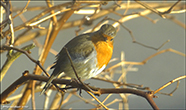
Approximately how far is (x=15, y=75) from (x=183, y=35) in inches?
70.5

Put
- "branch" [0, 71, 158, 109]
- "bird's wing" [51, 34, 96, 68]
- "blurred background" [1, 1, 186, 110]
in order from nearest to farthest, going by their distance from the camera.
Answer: "branch" [0, 71, 158, 109] → "bird's wing" [51, 34, 96, 68] → "blurred background" [1, 1, 186, 110]

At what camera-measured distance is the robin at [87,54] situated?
81 cm

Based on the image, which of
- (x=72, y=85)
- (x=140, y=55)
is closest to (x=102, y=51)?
(x=72, y=85)

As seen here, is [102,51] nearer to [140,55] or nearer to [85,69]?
[85,69]

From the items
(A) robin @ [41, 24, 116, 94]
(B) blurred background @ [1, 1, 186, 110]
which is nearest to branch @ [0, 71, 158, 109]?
(A) robin @ [41, 24, 116, 94]

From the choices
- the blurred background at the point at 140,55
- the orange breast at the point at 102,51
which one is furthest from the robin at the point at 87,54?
the blurred background at the point at 140,55

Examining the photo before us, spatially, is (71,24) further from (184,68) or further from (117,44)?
(184,68)

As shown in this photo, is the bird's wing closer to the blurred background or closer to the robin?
the robin

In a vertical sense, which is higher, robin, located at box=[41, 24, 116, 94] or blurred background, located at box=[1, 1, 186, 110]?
robin, located at box=[41, 24, 116, 94]

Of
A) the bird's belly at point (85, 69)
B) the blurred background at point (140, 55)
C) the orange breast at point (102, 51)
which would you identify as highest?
the orange breast at point (102, 51)

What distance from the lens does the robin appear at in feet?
2.65

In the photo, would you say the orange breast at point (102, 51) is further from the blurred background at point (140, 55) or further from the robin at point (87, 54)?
the blurred background at point (140, 55)

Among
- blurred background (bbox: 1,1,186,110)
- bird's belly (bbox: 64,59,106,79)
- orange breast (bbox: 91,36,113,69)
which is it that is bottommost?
blurred background (bbox: 1,1,186,110)

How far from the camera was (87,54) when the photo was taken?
2.69 ft
